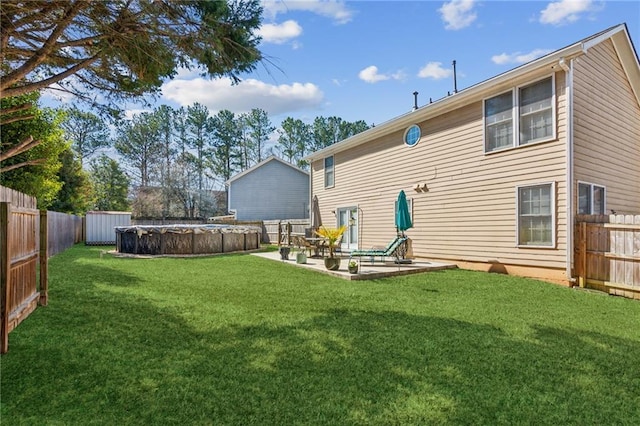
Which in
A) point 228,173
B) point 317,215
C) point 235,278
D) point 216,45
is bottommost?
point 235,278

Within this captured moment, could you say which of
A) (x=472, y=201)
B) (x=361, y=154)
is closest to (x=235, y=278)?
(x=472, y=201)

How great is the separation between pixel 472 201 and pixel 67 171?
1943cm

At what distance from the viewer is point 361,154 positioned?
42.8 feet

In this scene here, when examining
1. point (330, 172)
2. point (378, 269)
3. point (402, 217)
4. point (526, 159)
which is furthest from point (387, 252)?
point (330, 172)

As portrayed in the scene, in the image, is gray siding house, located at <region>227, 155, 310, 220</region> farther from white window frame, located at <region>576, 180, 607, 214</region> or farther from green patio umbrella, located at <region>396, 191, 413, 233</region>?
white window frame, located at <region>576, 180, 607, 214</region>

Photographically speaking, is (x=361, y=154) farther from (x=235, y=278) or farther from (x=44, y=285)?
(x=44, y=285)

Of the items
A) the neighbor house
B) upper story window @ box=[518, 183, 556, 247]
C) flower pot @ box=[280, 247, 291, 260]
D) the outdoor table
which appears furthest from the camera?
the outdoor table

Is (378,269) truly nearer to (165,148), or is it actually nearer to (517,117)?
(517,117)

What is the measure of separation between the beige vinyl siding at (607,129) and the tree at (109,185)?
29.7 m

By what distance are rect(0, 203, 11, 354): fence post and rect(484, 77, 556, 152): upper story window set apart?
9019mm

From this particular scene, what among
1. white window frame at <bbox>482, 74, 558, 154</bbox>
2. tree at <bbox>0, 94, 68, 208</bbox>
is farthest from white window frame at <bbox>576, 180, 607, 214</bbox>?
tree at <bbox>0, 94, 68, 208</bbox>

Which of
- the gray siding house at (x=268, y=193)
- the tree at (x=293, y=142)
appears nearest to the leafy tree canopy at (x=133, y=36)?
the gray siding house at (x=268, y=193)

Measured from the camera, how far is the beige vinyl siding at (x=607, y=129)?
24.7 feet

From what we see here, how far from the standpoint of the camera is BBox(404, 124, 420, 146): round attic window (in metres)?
10.6
